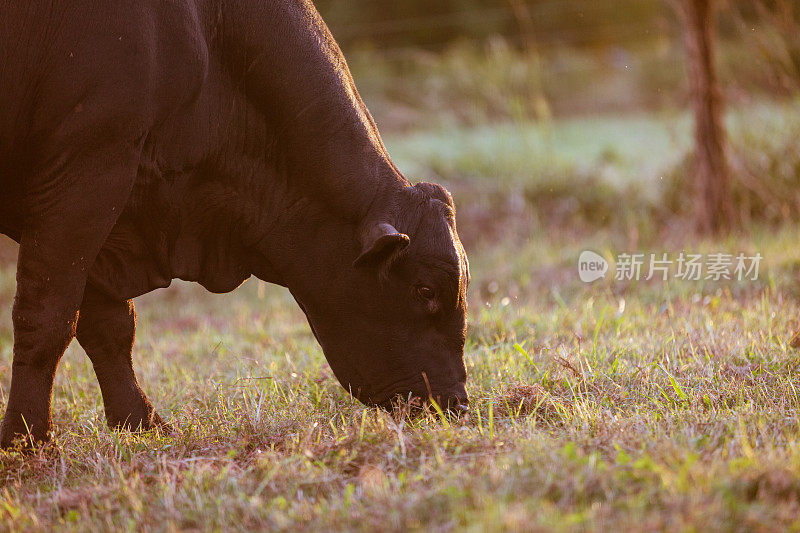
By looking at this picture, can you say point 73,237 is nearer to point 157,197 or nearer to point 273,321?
point 157,197

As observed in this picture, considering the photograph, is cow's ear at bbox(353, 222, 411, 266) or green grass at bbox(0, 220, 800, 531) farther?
cow's ear at bbox(353, 222, 411, 266)

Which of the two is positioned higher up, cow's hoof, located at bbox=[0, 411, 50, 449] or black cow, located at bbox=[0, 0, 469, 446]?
black cow, located at bbox=[0, 0, 469, 446]

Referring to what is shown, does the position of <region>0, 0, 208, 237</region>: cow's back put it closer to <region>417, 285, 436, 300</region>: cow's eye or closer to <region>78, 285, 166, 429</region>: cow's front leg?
<region>78, 285, 166, 429</region>: cow's front leg

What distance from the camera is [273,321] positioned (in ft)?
23.6

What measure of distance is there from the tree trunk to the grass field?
8.58ft

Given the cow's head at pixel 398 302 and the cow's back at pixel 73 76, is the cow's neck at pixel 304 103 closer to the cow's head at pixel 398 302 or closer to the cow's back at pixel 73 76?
the cow's head at pixel 398 302

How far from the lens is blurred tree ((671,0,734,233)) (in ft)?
29.1

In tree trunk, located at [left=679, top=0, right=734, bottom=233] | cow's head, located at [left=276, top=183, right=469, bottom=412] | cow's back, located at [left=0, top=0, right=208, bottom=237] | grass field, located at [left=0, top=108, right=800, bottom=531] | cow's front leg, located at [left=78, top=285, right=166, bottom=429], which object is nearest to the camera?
grass field, located at [left=0, top=108, right=800, bottom=531]

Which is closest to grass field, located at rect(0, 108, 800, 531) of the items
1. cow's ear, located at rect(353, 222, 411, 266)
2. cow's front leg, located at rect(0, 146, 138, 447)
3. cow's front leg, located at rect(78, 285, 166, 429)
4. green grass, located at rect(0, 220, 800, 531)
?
green grass, located at rect(0, 220, 800, 531)

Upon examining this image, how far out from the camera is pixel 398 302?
3.98 meters

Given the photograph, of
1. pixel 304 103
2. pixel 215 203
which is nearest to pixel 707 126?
pixel 304 103

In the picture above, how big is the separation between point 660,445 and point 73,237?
2234mm

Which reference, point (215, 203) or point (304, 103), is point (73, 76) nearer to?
point (215, 203)

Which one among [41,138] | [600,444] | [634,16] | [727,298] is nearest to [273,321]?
[727,298]
